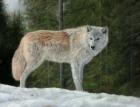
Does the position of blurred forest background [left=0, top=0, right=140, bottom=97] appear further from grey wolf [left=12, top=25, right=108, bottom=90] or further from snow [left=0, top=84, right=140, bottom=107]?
snow [left=0, top=84, right=140, bottom=107]

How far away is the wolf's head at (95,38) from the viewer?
852 cm

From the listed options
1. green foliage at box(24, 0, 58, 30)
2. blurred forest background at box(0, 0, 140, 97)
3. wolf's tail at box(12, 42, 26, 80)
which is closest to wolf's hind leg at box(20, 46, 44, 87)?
wolf's tail at box(12, 42, 26, 80)

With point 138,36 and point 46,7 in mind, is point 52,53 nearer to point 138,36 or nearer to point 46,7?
point 138,36

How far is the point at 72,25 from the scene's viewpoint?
40.4 ft

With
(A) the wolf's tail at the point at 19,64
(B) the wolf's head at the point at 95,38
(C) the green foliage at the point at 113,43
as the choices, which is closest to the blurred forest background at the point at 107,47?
(C) the green foliage at the point at 113,43

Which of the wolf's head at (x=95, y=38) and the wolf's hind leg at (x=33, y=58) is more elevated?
the wolf's head at (x=95, y=38)

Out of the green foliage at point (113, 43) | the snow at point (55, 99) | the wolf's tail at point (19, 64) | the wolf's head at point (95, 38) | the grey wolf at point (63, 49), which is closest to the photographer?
the snow at point (55, 99)

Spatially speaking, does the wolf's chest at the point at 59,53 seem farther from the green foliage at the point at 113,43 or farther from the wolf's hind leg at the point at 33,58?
the green foliage at the point at 113,43

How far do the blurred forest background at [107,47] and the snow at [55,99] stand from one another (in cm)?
460

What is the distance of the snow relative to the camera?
5.61 metres

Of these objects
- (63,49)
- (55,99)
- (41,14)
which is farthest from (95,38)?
(41,14)

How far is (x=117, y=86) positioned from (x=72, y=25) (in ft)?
5.78

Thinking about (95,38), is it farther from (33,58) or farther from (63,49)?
(33,58)

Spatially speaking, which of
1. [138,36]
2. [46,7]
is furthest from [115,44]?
[46,7]
